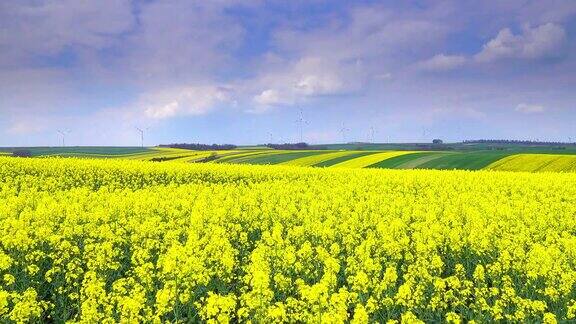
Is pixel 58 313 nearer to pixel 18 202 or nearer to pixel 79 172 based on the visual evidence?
pixel 18 202

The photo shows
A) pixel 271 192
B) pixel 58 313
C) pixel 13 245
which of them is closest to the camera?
pixel 58 313

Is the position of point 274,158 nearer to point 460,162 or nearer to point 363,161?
point 363,161

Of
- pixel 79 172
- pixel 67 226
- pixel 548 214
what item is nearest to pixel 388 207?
pixel 548 214

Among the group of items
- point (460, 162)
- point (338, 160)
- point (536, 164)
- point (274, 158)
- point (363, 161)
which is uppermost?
point (274, 158)

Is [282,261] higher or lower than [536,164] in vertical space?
higher

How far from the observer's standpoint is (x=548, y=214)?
17.9 meters

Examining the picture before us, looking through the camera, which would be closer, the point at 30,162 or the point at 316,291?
the point at 316,291

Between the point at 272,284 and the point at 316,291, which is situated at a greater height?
the point at 316,291

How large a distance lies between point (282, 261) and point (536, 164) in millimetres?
55412

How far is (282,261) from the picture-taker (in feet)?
35.1

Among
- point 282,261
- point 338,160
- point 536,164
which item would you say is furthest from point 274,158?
point 282,261

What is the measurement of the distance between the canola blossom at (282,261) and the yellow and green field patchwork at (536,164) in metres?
32.6

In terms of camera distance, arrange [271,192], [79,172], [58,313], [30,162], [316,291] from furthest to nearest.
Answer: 1. [30,162]
2. [79,172]
3. [271,192]
4. [58,313]
5. [316,291]

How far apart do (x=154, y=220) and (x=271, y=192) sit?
962cm
